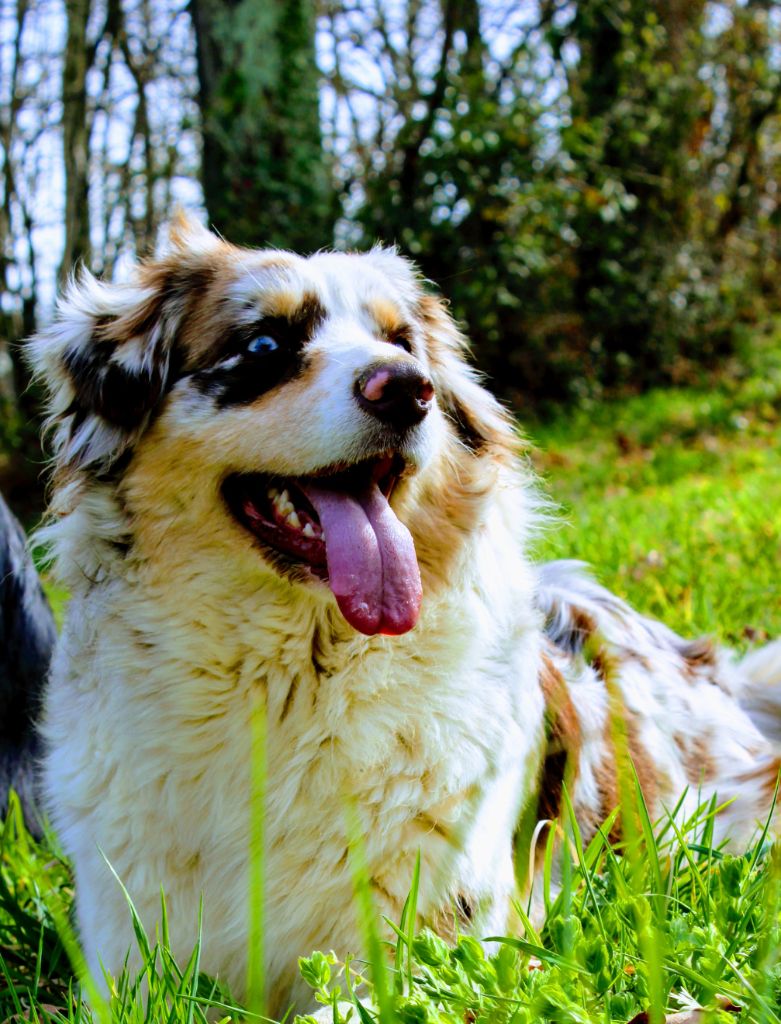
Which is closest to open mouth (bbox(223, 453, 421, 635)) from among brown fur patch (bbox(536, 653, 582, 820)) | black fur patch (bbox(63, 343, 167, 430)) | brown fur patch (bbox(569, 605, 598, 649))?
black fur patch (bbox(63, 343, 167, 430))

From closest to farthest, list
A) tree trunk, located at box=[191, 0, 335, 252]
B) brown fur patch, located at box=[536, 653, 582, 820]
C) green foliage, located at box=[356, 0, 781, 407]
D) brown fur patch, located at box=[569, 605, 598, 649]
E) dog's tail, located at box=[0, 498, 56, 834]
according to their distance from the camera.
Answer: brown fur patch, located at box=[536, 653, 582, 820], brown fur patch, located at box=[569, 605, 598, 649], dog's tail, located at box=[0, 498, 56, 834], tree trunk, located at box=[191, 0, 335, 252], green foliage, located at box=[356, 0, 781, 407]

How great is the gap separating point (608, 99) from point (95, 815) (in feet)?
35.7

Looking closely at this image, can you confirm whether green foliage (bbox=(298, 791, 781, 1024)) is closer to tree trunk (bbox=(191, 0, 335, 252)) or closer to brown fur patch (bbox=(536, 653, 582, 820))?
Result: brown fur patch (bbox=(536, 653, 582, 820))

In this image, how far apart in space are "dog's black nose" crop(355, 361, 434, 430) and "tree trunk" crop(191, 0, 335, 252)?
7568 mm

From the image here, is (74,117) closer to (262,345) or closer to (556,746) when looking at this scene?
(262,345)

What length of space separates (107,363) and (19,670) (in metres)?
1.47

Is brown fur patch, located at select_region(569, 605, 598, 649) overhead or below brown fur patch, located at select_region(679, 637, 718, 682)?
overhead

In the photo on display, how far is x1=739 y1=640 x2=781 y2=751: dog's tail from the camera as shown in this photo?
3922 mm

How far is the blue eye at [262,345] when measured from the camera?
111 inches

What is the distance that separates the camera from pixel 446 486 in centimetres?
295

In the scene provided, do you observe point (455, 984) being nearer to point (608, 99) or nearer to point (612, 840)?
point (612, 840)

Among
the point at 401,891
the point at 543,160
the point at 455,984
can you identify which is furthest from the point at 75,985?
the point at 543,160

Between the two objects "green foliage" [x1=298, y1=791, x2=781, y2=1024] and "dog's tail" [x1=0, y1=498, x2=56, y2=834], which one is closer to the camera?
"green foliage" [x1=298, y1=791, x2=781, y2=1024]

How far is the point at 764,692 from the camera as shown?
3.94 m
